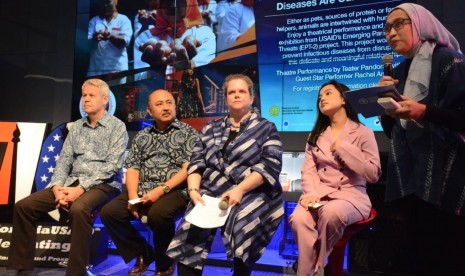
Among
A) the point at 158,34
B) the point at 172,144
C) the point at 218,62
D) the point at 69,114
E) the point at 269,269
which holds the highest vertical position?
the point at 158,34

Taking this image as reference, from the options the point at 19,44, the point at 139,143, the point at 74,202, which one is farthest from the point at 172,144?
the point at 19,44

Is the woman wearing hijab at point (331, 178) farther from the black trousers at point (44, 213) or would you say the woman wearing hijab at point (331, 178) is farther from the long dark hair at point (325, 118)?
the black trousers at point (44, 213)

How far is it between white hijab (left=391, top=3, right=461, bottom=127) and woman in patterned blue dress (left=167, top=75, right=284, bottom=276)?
3.17 ft

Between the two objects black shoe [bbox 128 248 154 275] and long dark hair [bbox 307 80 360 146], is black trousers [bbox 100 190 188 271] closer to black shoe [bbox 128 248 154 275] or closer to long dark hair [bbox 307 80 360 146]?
black shoe [bbox 128 248 154 275]

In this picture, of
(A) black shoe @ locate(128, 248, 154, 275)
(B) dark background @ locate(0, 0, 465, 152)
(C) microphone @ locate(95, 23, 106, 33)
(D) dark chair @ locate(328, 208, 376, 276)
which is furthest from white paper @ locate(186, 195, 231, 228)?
(C) microphone @ locate(95, 23, 106, 33)

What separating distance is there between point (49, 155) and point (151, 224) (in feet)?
4.85

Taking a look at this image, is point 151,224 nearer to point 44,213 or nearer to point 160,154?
point 160,154

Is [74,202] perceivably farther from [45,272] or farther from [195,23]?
[195,23]

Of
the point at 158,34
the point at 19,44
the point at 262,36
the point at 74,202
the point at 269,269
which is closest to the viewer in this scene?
the point at 74,202

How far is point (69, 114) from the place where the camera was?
4848mm

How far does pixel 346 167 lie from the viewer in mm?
2486

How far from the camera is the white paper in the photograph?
7.38 feet

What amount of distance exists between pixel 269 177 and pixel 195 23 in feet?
8.62

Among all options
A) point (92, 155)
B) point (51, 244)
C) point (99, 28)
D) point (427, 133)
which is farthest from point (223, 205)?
point (99, 28)
